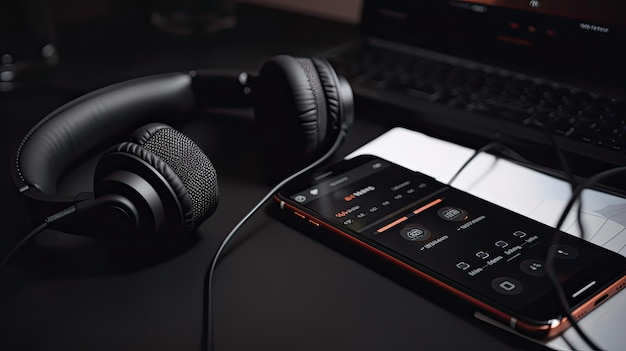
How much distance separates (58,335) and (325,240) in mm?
200

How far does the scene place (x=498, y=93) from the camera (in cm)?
72

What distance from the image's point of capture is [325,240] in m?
0.52

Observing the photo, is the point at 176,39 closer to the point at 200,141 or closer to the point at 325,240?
the point at 200,141

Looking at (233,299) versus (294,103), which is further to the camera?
(294,103)

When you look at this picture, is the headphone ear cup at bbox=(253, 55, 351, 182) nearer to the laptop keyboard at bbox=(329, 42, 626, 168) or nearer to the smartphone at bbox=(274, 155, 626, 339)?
the smartphone at bbox=(274, 155, 626, 339)

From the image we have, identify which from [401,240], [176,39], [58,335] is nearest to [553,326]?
[401,240]

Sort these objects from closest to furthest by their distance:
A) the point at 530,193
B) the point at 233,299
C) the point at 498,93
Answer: the point at 233,299 → the point at 530,193 → the point at 498,93

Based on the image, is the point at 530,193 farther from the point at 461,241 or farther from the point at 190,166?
the point at 190,166

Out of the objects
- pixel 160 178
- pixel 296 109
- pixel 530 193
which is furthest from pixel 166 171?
pixel 530 193

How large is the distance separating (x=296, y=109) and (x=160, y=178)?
0.16 metres

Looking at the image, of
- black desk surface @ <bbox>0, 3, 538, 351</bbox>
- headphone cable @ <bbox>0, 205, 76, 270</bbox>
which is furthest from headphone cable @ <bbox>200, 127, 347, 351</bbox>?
headphone cable @ <bbox>0, 205, 76, 270</bbox>

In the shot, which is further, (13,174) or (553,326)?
(13,174)

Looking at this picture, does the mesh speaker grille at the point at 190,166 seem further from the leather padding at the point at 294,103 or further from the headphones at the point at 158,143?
the leather padding at the point at 294,103

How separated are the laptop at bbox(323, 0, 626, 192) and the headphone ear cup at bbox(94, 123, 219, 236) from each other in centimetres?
28
